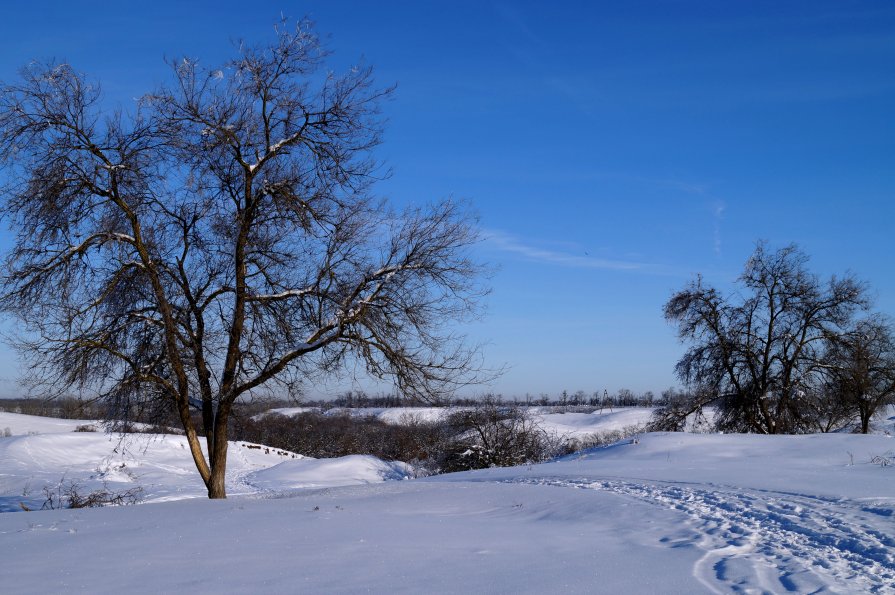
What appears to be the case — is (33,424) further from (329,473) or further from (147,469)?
(329,473)

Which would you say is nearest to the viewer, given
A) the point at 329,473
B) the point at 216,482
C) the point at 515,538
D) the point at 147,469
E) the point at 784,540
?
the point at 784,540

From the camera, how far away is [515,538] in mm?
5750

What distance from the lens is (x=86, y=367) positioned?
10.8 metres

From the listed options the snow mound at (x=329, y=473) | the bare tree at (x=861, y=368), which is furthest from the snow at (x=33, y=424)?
the bare tree at (x=861, y=368)

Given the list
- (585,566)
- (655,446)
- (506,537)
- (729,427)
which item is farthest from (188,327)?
(729,427)

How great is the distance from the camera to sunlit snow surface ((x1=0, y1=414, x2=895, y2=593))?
4.27m

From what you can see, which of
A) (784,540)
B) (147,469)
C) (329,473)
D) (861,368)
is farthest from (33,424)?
(784,540)

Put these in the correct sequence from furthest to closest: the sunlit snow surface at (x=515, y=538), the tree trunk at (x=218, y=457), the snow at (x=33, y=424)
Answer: the snow at (x=33, y=424), the tree trunk at (x=218, y=457), the sunlit snow surface at (x=515, y=538)

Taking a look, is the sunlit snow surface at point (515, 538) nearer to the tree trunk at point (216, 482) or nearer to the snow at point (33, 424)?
the tree trunk at point (216, 482)

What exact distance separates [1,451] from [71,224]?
2353 centimetres

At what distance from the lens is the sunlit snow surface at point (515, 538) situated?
4266 millimetres

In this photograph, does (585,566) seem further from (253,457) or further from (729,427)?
(253,457)

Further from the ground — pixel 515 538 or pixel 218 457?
pixel 218 457

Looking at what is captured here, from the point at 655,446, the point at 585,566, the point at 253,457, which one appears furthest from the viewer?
the point at 253,457
